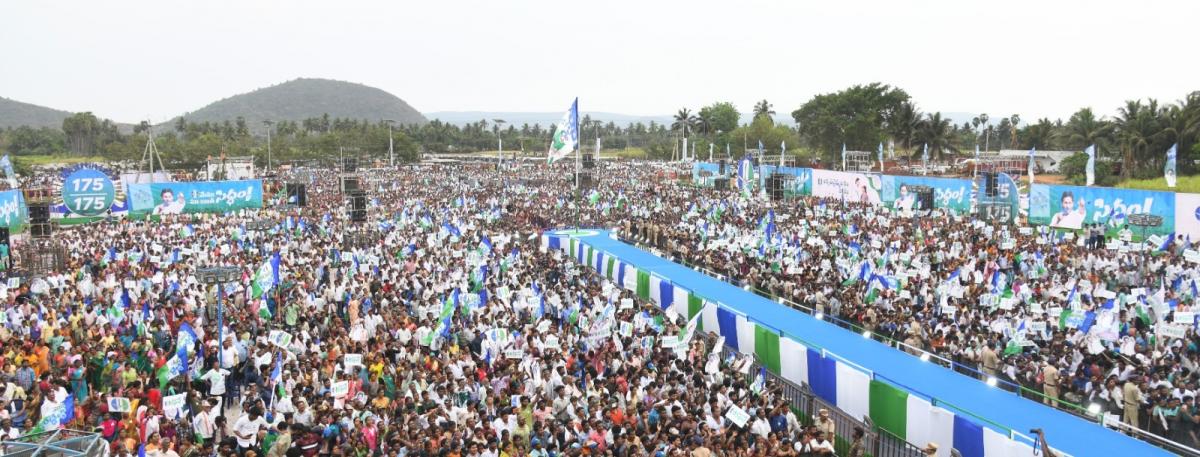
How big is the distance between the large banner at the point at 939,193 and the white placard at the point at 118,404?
33801mm

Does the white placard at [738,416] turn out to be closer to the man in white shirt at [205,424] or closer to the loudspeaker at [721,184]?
the man in white shirt at [205,424]

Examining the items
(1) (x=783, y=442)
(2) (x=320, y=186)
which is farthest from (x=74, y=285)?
(2) (x=320, y=186)

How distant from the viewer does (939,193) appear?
38156 millimetres

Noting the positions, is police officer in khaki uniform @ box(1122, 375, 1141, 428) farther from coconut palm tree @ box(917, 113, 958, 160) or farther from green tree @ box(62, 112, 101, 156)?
green tree @ box(62, 112, 101, 156)

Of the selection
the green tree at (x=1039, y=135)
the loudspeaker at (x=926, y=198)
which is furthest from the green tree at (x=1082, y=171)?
the green tree at (x=1039, y=135)

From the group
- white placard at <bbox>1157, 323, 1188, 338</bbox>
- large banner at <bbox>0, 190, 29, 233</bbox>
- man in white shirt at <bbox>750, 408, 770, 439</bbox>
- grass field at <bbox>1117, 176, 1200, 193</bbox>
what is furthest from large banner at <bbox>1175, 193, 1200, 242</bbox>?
large banner at <bbox>0, 190, 29, 233</bbox>

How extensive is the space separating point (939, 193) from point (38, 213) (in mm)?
35983

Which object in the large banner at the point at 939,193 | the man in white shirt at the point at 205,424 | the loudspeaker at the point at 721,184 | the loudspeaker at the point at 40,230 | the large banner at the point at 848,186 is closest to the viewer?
the man in white shirt at the point at 205,424

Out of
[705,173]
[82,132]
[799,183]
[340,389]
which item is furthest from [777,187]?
[82,132]

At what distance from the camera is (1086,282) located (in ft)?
61.0

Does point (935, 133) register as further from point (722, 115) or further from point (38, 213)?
point (38, 213)

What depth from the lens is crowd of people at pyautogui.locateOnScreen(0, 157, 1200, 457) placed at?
10.6m

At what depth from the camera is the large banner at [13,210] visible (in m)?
30.5

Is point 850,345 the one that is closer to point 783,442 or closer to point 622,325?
point 622,325
